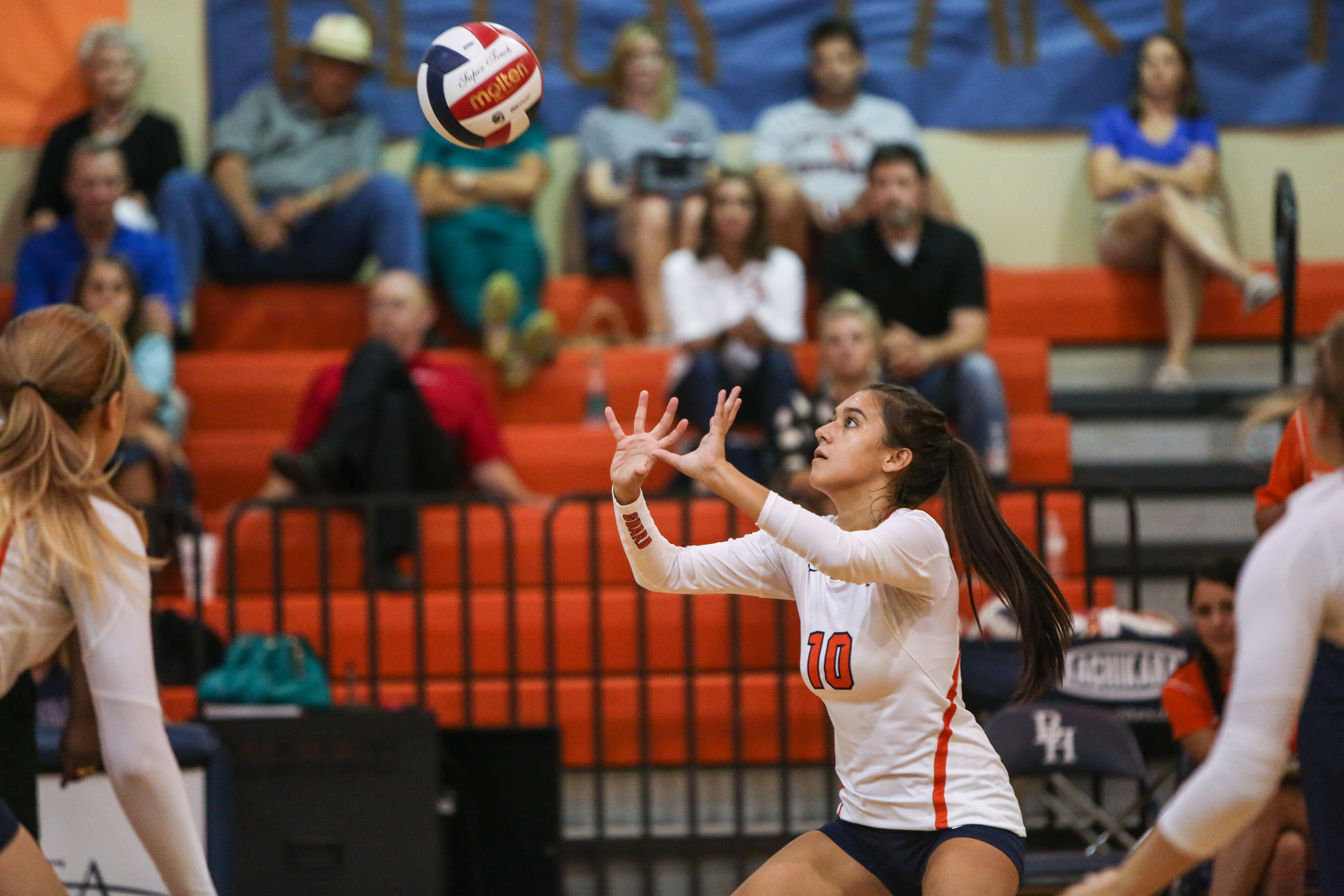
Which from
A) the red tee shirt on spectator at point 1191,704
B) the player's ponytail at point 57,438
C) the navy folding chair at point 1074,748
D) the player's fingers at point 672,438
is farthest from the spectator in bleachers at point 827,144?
the player's ponytail at point 57,438

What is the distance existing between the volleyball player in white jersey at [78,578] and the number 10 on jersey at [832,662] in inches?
51.6

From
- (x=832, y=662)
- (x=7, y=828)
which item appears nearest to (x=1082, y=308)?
(x=832, y=662)

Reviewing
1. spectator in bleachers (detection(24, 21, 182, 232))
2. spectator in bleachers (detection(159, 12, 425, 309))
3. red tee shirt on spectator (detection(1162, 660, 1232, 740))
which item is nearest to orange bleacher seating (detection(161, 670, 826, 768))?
red tee shirt on spectator (detection(1162, 660, 1232, 740))

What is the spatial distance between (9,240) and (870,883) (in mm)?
7337

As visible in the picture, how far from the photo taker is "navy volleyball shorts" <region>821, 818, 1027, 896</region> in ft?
10.9

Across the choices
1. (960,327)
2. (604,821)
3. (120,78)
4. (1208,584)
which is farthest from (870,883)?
(120,78)

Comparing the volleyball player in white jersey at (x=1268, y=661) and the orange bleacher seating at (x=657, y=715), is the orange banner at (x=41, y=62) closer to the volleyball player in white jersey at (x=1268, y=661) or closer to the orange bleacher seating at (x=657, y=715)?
the orange bleacher seating at (x=657, y=715)

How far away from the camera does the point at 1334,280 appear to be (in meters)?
8.22

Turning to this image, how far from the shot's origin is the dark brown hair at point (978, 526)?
3.53 meters

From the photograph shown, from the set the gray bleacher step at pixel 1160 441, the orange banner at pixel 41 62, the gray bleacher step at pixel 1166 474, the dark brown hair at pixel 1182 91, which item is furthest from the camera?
the orange banner at pixel 41 62

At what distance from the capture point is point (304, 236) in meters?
8.22

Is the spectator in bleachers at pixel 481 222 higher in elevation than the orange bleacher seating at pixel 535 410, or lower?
higher

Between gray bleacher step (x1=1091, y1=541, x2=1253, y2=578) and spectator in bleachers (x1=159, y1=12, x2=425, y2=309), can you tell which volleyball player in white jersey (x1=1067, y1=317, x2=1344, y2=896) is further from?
spectator in bleachers (x1=159, y1=12, x2=425, y2=309)

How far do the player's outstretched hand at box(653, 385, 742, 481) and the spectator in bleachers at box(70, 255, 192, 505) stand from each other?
152 inches
